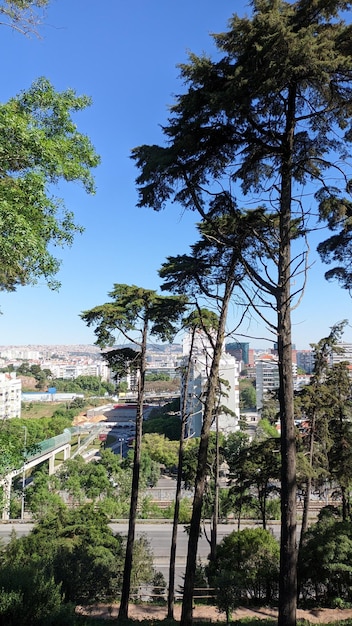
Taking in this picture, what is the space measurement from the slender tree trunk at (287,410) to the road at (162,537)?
1311cm

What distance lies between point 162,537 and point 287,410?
20.6m

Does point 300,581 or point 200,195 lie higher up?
point 200,195

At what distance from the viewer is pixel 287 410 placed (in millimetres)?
4953

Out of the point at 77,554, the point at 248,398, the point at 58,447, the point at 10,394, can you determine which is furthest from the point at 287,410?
the point at 248,398

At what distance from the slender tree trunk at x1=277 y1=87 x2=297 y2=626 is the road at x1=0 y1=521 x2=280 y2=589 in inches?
516

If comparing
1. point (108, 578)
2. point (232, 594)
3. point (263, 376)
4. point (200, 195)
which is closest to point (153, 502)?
point (108, 578)

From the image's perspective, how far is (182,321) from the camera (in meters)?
10.1

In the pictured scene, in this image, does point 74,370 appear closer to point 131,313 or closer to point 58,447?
point 58,447

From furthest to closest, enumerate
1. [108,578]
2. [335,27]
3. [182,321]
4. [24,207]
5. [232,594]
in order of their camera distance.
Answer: [108,578]
[182,321]
[232,594]
[335,27]
[24,207]

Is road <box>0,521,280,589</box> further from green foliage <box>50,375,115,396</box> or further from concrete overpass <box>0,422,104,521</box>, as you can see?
green foliage <box>50,375,115,396</box>

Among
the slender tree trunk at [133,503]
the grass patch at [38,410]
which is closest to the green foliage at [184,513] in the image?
the slender tree trunk at [133,503]

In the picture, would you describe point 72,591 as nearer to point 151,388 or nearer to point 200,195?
point 200,195

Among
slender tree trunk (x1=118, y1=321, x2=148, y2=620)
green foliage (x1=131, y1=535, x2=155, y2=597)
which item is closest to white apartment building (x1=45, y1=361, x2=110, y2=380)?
green foliage (x1=131, y1=535, x2=155, y2=597)

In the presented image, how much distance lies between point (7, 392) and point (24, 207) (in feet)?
244
